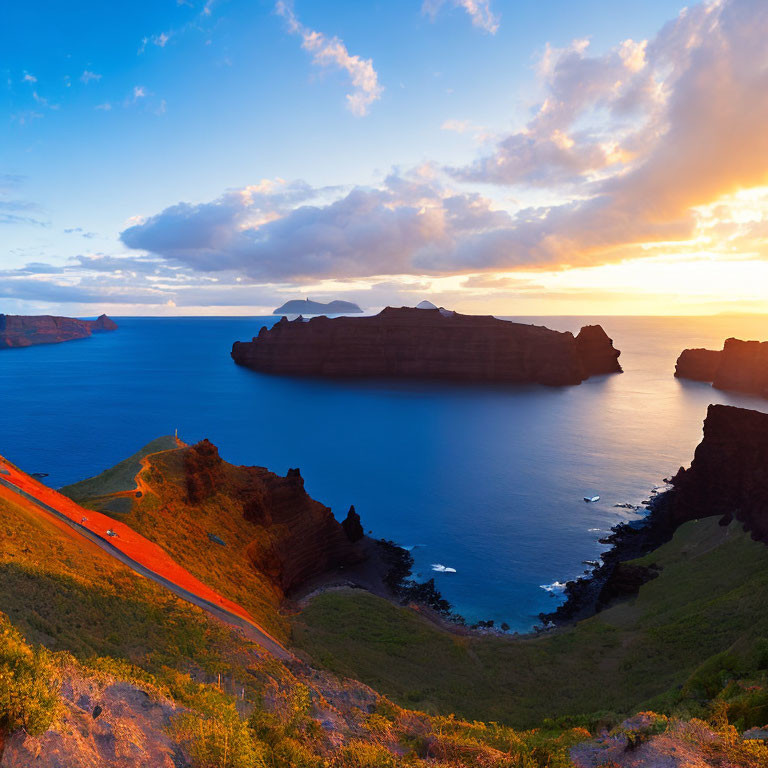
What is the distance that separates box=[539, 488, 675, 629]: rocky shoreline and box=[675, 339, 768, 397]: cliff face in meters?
123

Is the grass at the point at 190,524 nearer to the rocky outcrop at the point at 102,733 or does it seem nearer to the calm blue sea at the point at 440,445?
the rocky outcrop at the point at 102,733

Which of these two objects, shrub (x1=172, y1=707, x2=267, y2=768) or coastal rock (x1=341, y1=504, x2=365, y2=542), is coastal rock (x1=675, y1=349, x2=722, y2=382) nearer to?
coastal rock (x1=341, y1=504, x2=365, y2=542)

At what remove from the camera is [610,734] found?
17391 mm

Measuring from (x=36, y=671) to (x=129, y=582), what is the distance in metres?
13.1

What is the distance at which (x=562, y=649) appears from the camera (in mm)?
34719

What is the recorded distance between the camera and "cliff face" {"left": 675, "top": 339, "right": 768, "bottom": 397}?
158m

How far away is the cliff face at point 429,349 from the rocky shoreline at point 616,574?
118625 mm

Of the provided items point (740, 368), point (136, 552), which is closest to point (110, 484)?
point (136, 552)

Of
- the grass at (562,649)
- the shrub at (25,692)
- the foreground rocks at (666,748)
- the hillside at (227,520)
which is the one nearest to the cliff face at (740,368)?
the grass at (562,649)

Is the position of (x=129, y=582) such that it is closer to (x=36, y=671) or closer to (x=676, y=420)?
(x=36, y=671)

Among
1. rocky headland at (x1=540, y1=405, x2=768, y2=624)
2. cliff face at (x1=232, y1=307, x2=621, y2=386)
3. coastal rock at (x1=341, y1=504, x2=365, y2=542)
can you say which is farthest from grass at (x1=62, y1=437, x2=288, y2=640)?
cliff face at (x1=232, y1=307, x2=621, y2=386)

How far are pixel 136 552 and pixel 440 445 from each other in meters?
83.4

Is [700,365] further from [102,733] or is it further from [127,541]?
[102,733]

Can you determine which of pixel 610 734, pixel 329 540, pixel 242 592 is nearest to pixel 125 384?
pixel 329 540
